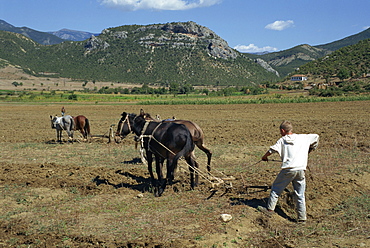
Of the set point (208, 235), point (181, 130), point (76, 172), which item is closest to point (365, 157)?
point (181, 130)

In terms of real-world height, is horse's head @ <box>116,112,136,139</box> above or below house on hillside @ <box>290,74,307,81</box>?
below

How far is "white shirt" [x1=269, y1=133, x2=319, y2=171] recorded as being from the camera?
6625mm

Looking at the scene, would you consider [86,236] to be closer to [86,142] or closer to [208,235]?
[208,235]

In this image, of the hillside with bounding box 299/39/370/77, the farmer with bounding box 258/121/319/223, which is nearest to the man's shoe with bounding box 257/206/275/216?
the farmer with bounding box 258/121/319/223

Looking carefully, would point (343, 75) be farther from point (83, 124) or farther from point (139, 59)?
point (139, 59)

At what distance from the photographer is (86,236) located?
6340 millimetres

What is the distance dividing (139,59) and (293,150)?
147 metres

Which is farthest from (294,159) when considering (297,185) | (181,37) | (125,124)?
(181,37)

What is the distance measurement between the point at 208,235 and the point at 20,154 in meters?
12.6

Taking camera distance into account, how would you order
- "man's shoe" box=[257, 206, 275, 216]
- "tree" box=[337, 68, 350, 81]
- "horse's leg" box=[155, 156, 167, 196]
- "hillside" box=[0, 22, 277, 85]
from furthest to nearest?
1. "hillside" box=[0, 22, 277, 85]
2. "tree" box=[337, 68, 350, 81]
3. "horse's leg" box=[155, 156, 167, 196]
4. "man's shoe" box=[257, 206, 275, 216]

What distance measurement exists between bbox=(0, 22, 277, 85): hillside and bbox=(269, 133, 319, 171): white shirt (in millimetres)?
125307

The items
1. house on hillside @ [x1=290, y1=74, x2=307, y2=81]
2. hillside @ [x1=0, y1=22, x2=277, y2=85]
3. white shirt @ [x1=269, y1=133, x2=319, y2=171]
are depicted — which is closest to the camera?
white shirt @ [x1=269, y1=133, x2=319, y2=171]

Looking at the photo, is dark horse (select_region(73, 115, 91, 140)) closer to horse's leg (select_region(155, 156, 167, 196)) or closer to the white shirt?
horse's leg (select_region(155, 156, 167, 196))

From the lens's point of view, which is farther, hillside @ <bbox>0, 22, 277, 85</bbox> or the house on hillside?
hillside @ <bbox>0, 22, 277, 85</bbox>
